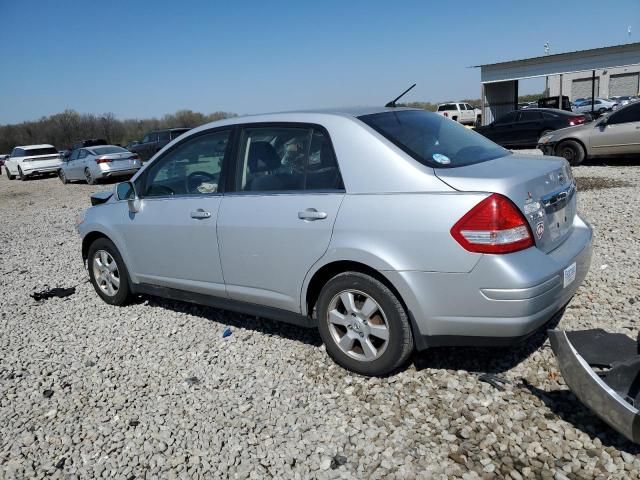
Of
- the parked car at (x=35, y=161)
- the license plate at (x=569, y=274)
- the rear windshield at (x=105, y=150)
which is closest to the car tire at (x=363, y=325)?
the license plate at (x=569, y=274)

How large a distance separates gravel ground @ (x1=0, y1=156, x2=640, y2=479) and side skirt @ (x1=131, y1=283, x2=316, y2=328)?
301 millimetres

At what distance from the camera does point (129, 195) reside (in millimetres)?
4758

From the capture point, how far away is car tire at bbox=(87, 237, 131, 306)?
16.5 feet

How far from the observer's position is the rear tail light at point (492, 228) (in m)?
2.82

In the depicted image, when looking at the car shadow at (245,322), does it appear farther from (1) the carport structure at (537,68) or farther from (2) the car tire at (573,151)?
(1) the carport structure at (537,68)

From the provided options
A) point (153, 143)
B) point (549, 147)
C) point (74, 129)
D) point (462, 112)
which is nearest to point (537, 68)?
point (462, 112)

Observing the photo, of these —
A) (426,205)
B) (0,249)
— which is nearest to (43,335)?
(426,205)

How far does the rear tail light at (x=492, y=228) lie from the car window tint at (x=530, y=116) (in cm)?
1651

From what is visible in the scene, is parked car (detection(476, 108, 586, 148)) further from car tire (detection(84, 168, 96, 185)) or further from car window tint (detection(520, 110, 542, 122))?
car tire (detection(84, 168, 96, 185))

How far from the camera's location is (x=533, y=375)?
11.0 ft

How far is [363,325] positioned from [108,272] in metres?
3.02

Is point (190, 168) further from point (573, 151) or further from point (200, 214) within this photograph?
point (573, 151)

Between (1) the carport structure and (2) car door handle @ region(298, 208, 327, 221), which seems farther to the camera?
(1) the carport structure

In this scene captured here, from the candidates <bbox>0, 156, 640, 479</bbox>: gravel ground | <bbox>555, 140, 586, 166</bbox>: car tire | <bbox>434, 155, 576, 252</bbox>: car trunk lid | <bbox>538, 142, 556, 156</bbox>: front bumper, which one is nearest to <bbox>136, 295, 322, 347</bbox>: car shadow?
<bbox>0, 156, 640, 479</bbox>: gravel ground
